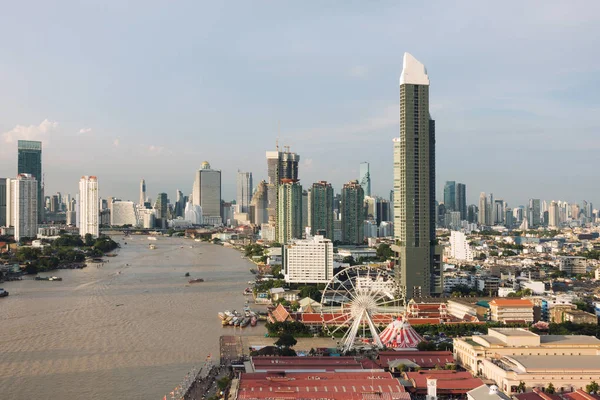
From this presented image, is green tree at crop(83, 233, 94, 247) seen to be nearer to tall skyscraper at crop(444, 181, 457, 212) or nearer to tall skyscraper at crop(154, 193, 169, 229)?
tall skyscraper at crop(154, 193, 169, 229)

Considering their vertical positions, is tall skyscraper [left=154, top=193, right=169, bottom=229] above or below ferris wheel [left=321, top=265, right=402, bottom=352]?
above

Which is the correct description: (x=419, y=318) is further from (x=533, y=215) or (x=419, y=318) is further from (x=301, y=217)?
(x=533, y=215)

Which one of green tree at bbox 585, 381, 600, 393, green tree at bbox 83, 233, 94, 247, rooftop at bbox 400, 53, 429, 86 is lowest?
green tree at bbox 585, 381, 600, 393

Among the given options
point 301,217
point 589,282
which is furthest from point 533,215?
point 589,282

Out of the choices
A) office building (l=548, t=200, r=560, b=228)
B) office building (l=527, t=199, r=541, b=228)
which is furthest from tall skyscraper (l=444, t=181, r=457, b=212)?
office building (l=548, t=200, r=560, b=228)

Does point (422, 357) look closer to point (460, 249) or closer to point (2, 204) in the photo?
point (460, 249)

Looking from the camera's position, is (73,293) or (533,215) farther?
(533,215)
